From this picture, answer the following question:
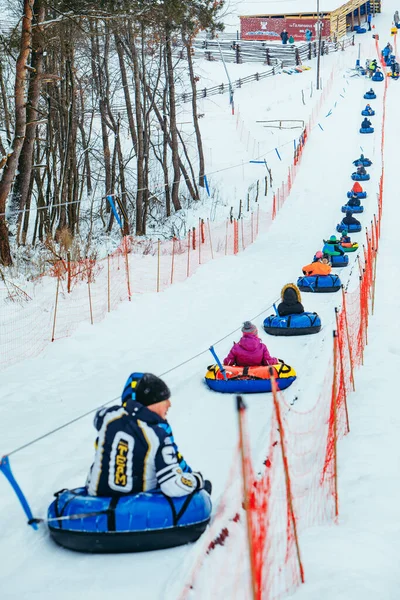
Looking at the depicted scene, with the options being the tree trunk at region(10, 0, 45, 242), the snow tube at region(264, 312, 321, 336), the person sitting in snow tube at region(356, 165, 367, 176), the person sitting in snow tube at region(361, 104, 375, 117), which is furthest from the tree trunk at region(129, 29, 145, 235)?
the person sitting in snow tube at region(361, 104, 375, 117)

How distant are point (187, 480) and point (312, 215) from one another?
22.5 m

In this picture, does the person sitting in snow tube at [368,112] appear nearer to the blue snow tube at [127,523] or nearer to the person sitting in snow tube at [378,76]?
the person sitting in snow tube at [378,76]

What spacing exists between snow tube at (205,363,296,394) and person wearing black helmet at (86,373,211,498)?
13.8 feet

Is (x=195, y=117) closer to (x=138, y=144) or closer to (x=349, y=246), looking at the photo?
(x=138, y=144)

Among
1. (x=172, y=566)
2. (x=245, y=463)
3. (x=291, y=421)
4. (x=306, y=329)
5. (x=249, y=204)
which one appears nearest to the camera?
(x=245, y=463)

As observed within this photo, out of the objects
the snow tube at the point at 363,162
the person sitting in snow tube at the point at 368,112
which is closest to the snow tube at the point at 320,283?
the snow tube at the point at 363,162

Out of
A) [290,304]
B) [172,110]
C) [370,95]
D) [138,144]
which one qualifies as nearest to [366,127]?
[370,95]

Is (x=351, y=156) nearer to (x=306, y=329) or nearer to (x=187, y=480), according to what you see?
(x=306, y=329)

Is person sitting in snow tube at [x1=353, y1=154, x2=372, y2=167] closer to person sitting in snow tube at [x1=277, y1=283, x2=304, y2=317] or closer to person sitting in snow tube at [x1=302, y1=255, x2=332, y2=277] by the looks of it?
person sitting in snow tube at [x1=302, y1=255, x2=332, y2=277]

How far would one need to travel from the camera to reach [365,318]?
13.3 meters

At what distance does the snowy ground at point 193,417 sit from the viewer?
5.21 m

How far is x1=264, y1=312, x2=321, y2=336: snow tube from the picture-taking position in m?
13.1

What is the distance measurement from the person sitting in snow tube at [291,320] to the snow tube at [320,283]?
309cm

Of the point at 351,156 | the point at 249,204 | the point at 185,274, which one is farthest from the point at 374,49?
the point at 185,274
